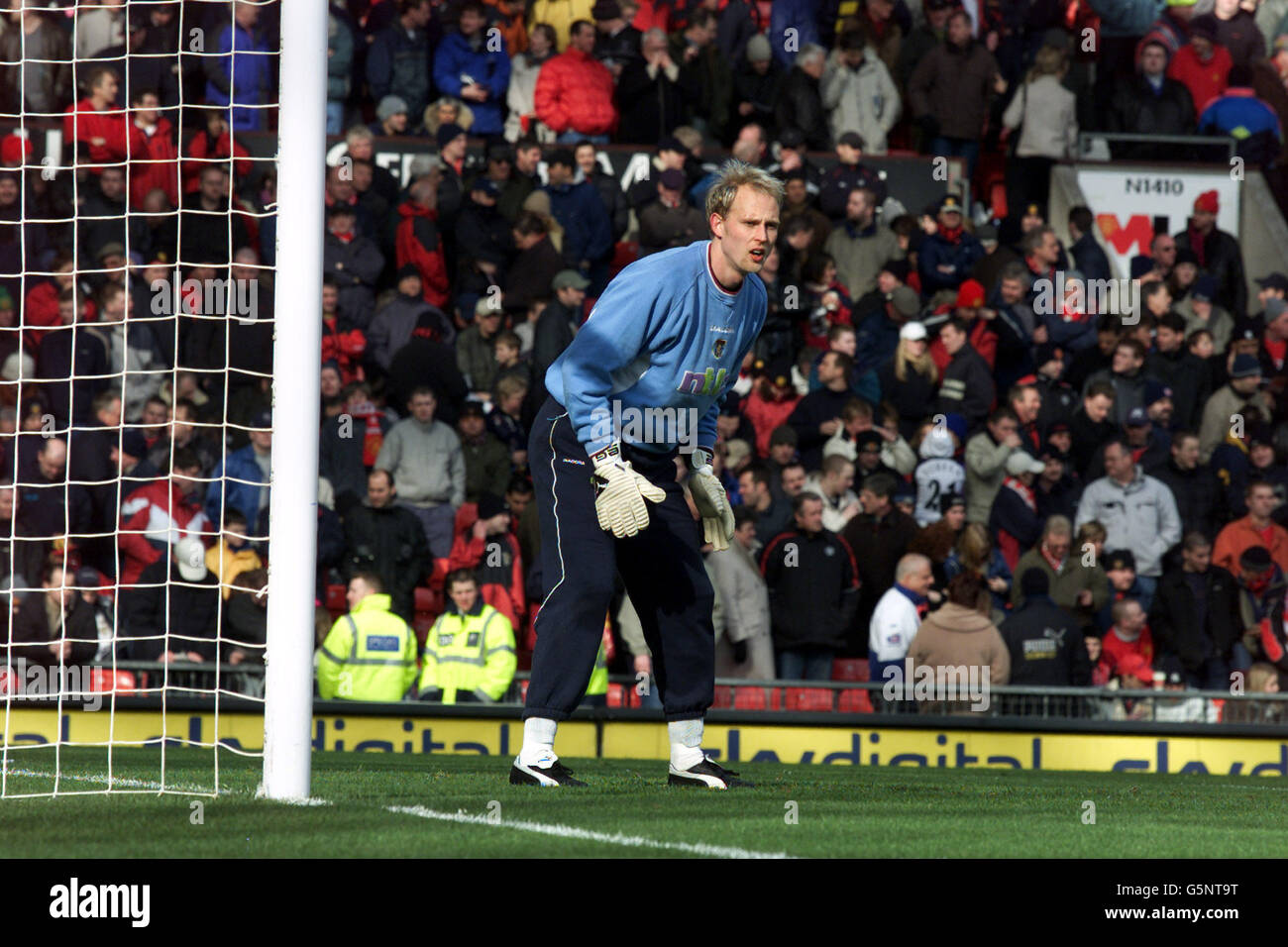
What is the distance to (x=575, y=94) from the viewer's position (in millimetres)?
16484

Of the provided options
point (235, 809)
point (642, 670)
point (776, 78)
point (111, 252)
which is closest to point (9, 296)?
point (111, 252)

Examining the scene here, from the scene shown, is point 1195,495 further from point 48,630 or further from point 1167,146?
point 48,630

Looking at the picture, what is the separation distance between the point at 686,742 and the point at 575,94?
10.1 metres

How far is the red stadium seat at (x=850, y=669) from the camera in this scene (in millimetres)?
13047

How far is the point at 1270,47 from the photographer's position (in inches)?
768

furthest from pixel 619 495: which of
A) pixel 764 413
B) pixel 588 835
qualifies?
pixel 764 413

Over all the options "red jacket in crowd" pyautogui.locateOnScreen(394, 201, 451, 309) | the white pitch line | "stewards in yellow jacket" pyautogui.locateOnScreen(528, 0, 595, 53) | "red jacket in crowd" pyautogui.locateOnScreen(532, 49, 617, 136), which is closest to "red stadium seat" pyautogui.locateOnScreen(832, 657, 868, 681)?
"red jacket in crowd" pyautogui.locateOnScreen(394, 201, 451, 309)

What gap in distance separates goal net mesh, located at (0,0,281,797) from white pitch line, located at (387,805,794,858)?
4287mm

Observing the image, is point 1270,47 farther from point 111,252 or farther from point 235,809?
point 235,809

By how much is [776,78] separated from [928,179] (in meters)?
1.60

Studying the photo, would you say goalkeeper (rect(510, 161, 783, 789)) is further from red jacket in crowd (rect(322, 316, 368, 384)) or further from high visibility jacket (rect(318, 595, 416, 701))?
Result: red jacket in crowd (rect(322, 316, 368, 384))

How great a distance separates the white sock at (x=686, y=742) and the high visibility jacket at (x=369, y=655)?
5.14 m

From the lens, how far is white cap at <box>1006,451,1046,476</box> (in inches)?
555
